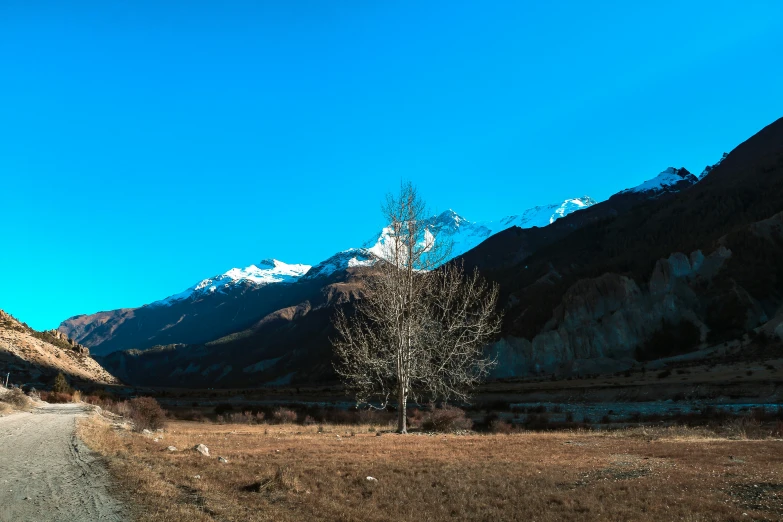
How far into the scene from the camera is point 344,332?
29.0 meters

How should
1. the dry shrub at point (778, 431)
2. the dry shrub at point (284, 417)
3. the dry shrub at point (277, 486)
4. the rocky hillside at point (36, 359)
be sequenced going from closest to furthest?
the dry shrub at point (277, 486), the dry shrub at point (778, 431), the dry shrub at point (284, 417), the rocky hillside at point (36, 359)

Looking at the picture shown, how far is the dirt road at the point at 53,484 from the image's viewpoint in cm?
910

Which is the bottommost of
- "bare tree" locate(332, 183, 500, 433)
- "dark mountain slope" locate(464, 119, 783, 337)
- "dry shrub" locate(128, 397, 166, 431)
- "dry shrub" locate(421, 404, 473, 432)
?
"dry shrub" locate(421, 404, 473, 432)

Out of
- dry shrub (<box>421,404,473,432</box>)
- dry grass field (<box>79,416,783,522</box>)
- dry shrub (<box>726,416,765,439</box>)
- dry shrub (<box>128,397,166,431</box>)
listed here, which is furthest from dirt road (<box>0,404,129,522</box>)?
dry shrub (<box>726,416,765,439</box>)

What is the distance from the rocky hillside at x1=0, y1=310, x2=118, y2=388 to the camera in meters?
83.7

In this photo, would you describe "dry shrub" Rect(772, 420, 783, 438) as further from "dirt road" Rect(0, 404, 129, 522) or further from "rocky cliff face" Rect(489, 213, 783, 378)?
"rocky cliff face" Rect(489, 213, 783, 378)

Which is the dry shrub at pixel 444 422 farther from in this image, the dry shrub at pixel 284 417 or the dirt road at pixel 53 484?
the dirt road at pixel 53 484

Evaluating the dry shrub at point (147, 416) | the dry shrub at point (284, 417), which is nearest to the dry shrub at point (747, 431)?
the dry shrub at point (284, 417)

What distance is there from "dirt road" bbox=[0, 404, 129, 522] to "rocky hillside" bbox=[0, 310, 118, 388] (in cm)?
7480

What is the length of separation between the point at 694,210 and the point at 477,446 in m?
126

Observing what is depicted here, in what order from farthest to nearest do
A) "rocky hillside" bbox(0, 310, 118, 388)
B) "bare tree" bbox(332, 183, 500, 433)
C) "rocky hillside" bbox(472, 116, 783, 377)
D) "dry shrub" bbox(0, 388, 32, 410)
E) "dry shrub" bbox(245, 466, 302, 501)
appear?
"rocky hillside" bbox(472, 116, 783, 377) → "rocky hillside" bbox(0, 310, 118, 388) → "dry shrub" bbox(0, 388, 32, 410) → "bare tree" bbox(332, 183, 500, 433) → "dry shrub" bbox(245, 466, 302, 501)

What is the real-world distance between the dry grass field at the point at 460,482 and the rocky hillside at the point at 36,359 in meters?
83.1

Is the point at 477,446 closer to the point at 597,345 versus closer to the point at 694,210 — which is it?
the point at 597,345

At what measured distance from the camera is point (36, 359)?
3634 inches
